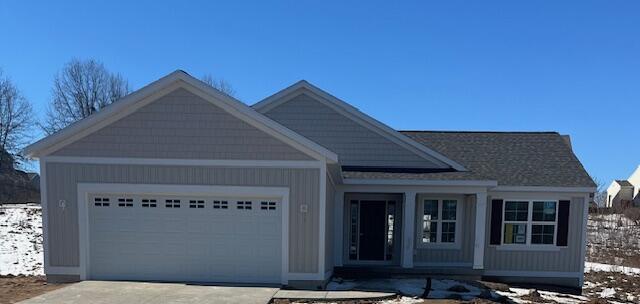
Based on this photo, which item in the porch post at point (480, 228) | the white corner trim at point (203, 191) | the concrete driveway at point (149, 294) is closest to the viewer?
the concrete driveway at point (149, 294)

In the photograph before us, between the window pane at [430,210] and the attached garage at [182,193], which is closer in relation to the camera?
the attached garage at [182,193]

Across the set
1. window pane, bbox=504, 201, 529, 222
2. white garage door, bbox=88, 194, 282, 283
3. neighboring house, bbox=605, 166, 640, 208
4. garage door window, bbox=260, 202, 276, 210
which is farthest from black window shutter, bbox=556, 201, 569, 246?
neighboring house, bbox=605, 166, 640, 208

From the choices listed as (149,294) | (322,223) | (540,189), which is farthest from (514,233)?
(149,294)

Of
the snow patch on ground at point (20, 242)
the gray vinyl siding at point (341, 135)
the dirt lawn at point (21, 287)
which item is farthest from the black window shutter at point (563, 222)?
the snow patch on ground at point (20, 242)

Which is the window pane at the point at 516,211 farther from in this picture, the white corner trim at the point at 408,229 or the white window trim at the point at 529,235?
the white corner trim at the point at 408,229

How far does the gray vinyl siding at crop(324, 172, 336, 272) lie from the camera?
9867 millimetres

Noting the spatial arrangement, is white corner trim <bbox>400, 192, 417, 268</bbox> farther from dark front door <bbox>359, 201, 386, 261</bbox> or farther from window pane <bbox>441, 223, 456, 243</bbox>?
window pane <bbox>441, 223, 456, 243</bbox>

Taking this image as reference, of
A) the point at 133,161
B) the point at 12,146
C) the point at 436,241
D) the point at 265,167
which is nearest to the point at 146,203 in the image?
the point at 133,161

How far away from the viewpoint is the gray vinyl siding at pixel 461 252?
12070 millimetres

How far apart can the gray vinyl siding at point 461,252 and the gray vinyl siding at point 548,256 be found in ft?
1.70

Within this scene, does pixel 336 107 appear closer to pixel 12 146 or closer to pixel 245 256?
pixel 245 256

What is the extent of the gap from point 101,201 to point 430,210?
8.87 m

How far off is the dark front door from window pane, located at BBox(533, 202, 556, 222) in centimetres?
438

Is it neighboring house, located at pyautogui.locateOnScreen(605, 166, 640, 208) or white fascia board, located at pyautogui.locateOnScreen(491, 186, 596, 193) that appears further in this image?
neighboring house, located at pyautogui.locateOnScreen(605, 166, 640, 208)
